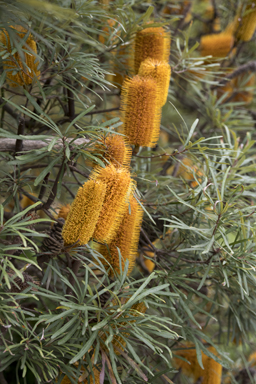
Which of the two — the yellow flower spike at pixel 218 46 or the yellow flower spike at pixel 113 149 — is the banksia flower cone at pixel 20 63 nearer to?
the yellow flower spike at pixel 113 149

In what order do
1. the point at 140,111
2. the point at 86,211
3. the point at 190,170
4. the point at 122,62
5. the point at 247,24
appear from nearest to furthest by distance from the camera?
the point at 86,211, the point at 140,111, the point at 190,170, the point at 122,62, the point at 247,24

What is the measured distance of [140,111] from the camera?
0.58 metres

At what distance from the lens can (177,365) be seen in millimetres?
958

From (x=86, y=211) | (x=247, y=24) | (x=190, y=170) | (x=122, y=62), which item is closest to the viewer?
(x=86, y=211)

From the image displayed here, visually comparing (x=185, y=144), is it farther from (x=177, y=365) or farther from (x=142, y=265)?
(x=177, y=365)

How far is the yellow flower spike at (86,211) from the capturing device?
462 mm

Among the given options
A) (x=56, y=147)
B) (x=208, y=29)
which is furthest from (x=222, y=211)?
(x=208, y=29)

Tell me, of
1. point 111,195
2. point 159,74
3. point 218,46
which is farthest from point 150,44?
point 218,46

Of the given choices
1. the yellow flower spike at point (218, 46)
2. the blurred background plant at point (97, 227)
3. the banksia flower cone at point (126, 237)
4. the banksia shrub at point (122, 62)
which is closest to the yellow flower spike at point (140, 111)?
the blurred background plant at point (97, 227)

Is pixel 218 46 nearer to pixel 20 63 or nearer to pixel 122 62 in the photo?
pixel 122 62

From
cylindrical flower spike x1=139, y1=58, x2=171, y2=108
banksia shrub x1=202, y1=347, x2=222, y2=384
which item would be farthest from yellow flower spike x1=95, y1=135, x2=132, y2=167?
banksia shrub x1=202, y1=347, x2=222, y2=384

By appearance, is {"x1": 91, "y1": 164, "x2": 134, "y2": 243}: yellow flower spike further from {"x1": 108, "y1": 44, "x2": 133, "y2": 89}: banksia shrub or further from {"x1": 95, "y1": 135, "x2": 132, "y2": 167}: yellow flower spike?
{"x1": 108, "y1": 44, "x2": 133, "y2": 89}: banksia shrub

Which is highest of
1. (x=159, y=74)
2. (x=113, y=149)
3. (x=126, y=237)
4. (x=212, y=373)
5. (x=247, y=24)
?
(x=247, y=24)

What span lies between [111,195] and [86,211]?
41mm
